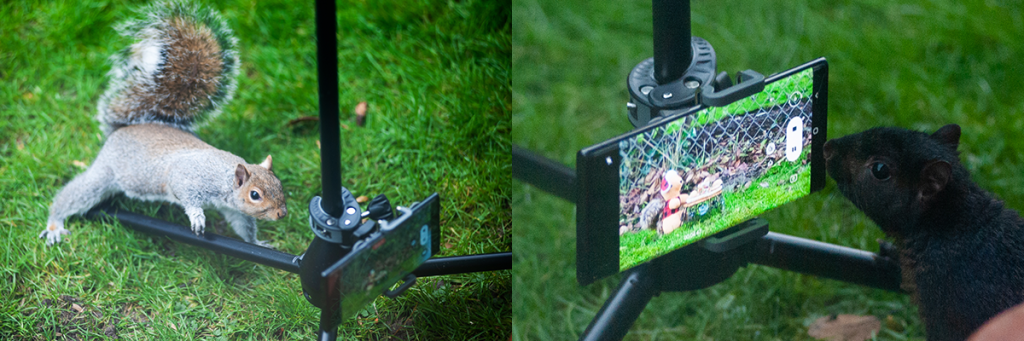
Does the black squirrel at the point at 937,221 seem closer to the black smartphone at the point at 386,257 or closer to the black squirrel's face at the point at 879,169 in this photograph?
the black squirrel's face at the point at 879,169

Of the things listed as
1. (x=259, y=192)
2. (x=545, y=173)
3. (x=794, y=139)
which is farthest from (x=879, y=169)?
(x=259, y=192)

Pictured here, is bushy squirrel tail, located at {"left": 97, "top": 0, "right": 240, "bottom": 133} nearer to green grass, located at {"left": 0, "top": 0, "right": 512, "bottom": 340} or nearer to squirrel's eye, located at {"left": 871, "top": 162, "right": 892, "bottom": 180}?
green grass, located at {"left": 0, "top": 0, "right": 512, "bottom": 340}

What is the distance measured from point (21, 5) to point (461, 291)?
1.42 metres

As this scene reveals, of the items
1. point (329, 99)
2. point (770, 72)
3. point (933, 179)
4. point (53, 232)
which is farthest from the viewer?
point (770, 72)

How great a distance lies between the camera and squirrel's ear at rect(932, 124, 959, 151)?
1332 millimetres

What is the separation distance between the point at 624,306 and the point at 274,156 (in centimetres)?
71

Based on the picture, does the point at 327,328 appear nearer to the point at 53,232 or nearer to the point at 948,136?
the point at 53,232

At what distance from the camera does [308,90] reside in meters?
1.76

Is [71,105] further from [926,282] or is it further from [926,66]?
[926,66]

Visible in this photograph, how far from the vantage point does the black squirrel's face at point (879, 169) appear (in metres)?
1.32

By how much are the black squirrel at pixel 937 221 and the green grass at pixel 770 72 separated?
0.54 feet

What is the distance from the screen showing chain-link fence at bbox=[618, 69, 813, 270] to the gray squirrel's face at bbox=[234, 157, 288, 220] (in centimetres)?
52

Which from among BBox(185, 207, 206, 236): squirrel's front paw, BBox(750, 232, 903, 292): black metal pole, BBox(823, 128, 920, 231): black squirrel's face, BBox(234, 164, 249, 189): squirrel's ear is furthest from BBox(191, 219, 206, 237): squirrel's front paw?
BBox(823, 128, 920, 231): black squirrel's face

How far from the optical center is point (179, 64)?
1358mm
